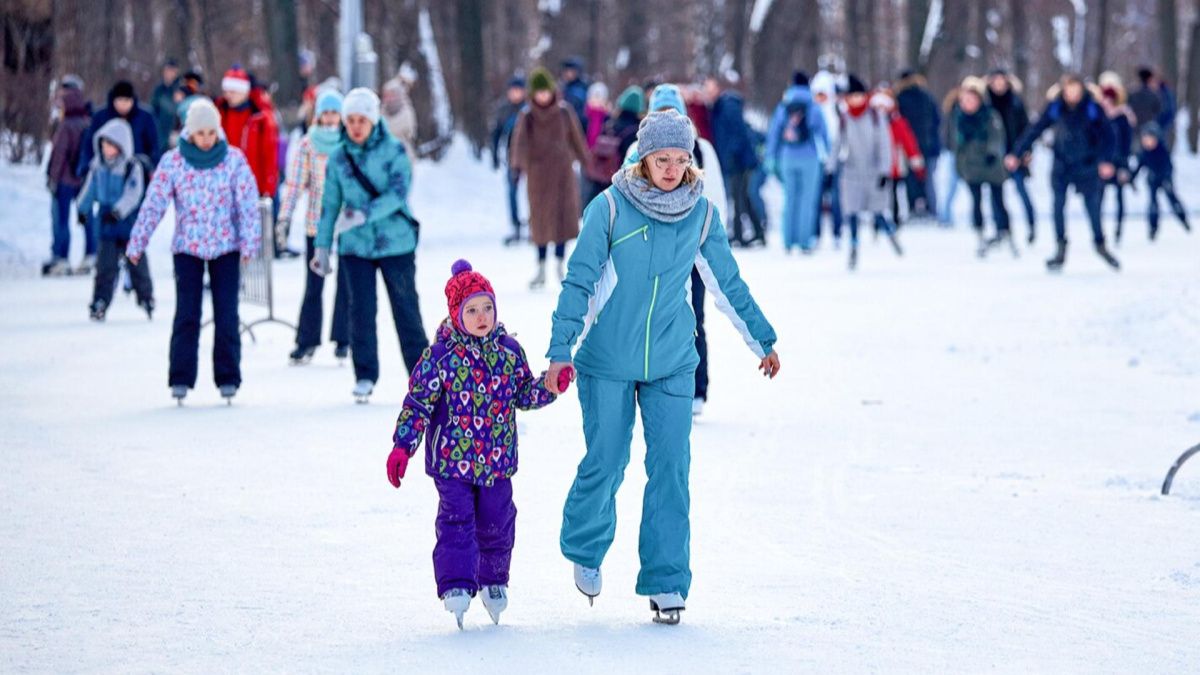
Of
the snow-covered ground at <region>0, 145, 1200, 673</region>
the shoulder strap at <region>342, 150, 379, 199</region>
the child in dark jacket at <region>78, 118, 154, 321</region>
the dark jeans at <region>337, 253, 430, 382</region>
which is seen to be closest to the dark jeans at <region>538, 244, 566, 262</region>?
the snow-covered ground at <region>0, 145, 1200, 673</region>

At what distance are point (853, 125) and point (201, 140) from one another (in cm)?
1133

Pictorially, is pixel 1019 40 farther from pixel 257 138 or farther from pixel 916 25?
pixel 257 138

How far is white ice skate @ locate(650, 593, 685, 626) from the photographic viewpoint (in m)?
6.25

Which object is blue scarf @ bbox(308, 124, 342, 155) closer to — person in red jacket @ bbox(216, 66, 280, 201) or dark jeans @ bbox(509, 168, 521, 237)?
person in red jacket @ bbox(216, 66, 280, 201)

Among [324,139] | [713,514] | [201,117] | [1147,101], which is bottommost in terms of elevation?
[713,514]

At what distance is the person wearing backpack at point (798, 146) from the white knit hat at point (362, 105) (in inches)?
451

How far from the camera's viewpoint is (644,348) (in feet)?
20.6

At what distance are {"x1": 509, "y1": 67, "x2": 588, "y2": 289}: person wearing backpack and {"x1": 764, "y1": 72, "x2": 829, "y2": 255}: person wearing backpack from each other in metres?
4.57

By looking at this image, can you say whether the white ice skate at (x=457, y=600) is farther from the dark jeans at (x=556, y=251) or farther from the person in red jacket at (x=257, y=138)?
the dark jeans at (x=556, y=251)

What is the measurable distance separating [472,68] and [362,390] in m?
22.2

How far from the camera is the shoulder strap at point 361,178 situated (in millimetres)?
10938

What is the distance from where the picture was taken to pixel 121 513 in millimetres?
8141

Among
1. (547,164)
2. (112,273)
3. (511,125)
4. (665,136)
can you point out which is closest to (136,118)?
(112,273)

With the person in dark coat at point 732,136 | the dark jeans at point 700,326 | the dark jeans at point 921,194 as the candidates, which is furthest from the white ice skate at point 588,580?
the dark jeans at point 921,194
